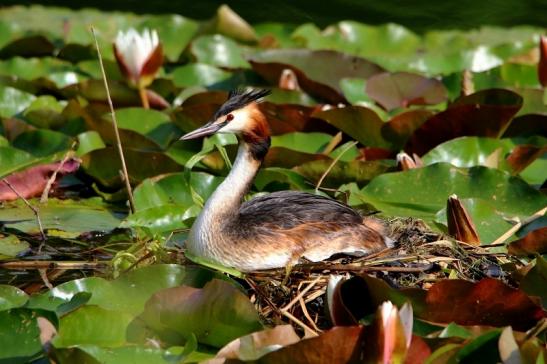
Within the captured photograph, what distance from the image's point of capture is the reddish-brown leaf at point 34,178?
20.0ft

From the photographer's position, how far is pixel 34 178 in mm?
6129

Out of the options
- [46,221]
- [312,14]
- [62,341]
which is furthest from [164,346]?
[312,14]

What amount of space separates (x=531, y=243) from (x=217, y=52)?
13.4 feet

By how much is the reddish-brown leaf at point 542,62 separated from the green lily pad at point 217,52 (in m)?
2.22

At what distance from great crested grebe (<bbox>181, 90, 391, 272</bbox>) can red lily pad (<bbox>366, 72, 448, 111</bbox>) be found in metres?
2.22

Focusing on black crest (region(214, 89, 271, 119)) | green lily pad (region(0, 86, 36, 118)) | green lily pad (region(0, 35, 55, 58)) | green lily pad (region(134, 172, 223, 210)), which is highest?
black crest (region(214, 89, 271, 119))

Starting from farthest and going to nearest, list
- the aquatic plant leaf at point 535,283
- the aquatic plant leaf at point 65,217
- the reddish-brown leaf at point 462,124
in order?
the reddish-brown leaf at point 462,124 → the aquatic plant leaf at point 65,217 → the aquatic plant leaf at point 535,283

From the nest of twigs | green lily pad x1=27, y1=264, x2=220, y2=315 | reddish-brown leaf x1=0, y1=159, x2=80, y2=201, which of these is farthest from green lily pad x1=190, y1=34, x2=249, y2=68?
green lily pad x1=27, y1=264, x2=220, y2=315

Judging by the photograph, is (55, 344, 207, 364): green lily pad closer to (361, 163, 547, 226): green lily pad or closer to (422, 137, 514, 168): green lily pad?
(361, 163, 547, 226): green lily pad

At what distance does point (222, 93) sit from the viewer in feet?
23.1

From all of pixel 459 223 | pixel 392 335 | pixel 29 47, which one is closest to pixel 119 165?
pixel 459 223

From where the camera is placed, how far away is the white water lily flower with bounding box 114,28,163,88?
729cm

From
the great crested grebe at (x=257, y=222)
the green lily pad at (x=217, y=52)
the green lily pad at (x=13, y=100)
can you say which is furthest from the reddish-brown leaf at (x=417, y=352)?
the green lily pad at (x=217, y=52)

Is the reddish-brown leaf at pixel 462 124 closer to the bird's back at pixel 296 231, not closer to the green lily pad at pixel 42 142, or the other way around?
the bird's back at pixel 296 231
